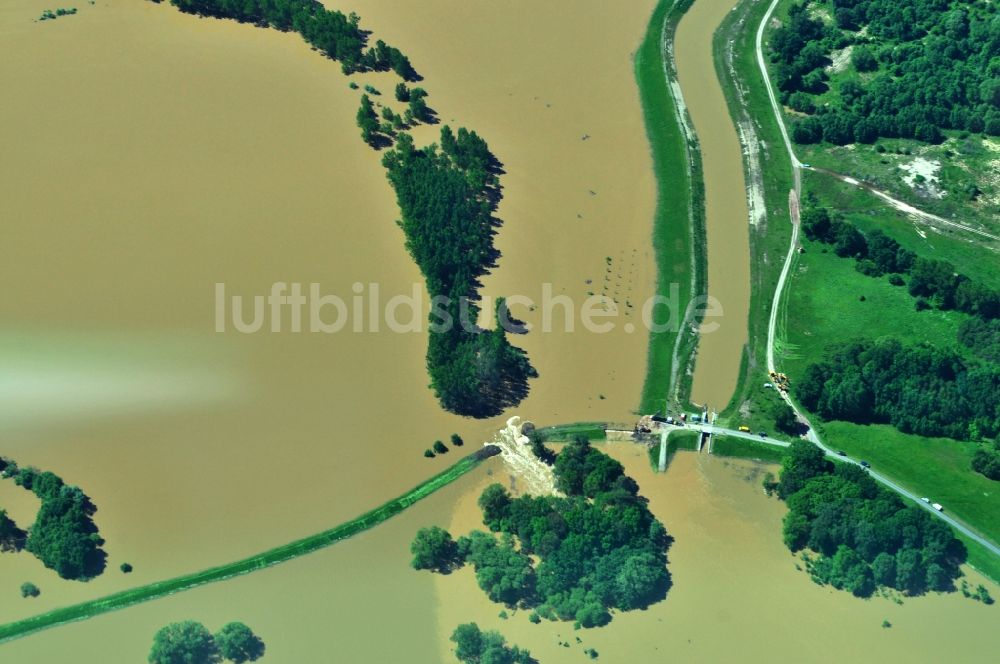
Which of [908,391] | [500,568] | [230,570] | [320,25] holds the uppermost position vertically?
[320,25]

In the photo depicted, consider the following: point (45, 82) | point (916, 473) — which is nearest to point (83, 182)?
point (45, 82)

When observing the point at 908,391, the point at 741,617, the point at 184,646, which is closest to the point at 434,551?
the point at 184,646

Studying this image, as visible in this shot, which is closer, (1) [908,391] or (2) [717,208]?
(1) [908,391]

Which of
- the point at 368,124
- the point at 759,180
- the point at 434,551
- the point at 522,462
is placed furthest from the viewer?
the point at 368,124

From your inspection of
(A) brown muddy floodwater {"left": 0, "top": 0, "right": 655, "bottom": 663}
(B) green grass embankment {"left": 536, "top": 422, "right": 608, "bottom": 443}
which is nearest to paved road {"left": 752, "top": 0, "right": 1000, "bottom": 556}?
(B) green grass embankment {"left": 536, "top": 422, "right": 608, "bottom": 443}

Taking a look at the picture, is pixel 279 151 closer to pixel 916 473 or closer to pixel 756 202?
pixel 756 202

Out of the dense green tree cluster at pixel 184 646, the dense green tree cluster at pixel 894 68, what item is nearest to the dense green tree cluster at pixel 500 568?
the dense green tree cluster at pixel 184 646

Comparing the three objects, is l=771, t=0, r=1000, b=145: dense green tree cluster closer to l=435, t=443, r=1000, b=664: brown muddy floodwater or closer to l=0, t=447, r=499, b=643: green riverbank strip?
l=435, t=443, r=1000, b=664: brown muddy floodwater

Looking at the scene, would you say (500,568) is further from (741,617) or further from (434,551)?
(741,617)
